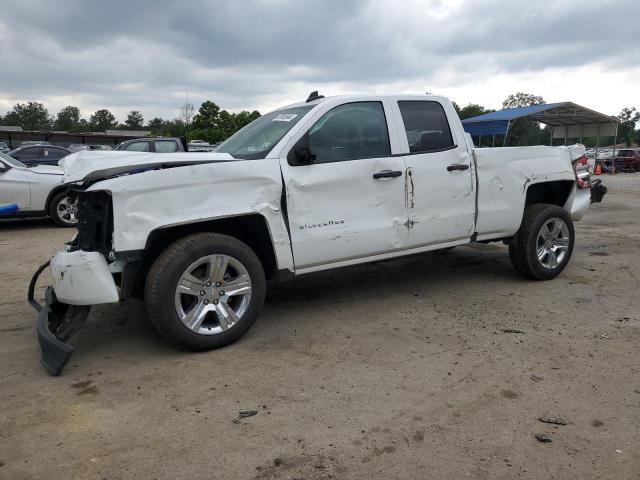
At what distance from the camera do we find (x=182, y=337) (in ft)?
12.8

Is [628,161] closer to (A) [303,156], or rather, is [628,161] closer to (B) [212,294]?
(A) [303,156]

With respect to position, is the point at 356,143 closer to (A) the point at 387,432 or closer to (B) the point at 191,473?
(A) the point at 387,432

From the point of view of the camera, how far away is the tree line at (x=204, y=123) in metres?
29.8

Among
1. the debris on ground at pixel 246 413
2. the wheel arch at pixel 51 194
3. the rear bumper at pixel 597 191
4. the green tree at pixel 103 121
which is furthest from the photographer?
the green tree at pixel 103 121

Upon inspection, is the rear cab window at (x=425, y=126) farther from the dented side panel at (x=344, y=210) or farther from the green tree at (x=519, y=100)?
the green tree at (x=519, y=100)

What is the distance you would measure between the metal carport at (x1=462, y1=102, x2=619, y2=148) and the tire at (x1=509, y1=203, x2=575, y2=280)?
15412 millimetres

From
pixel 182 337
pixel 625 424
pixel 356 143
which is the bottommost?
pixel 625 424

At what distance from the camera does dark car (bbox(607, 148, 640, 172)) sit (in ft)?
102

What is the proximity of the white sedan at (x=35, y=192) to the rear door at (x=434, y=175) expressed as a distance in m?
7.14

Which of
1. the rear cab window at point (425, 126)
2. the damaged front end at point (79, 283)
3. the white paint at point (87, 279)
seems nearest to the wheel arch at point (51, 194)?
the damaged front end at point (79, 283)

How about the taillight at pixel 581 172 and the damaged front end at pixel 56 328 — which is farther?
the taillight at pixel 581 172

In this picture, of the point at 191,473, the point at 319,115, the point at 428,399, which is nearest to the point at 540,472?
the point at 428,399

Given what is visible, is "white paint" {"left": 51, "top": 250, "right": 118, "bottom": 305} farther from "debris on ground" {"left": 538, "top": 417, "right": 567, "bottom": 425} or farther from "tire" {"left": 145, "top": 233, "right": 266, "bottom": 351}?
"debris on ground" {"left": 538, "top": 417, "right": 567, "bottom": 425}

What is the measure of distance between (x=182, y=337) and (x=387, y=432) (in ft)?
5.59
